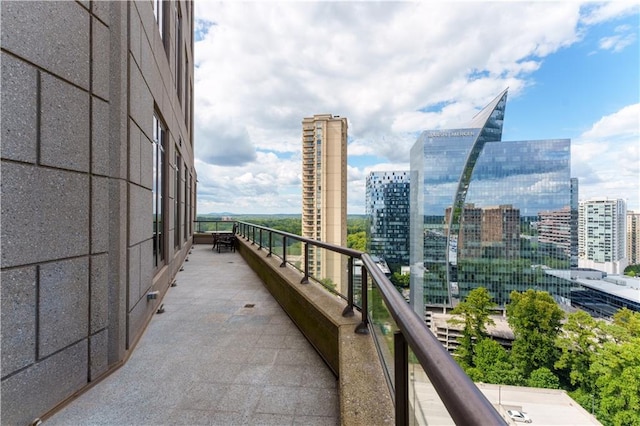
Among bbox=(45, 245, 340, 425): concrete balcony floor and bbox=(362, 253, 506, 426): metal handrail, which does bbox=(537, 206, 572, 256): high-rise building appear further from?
bbox=(362, 253, 506, 426): metal handrail

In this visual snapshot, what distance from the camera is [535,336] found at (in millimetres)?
24547

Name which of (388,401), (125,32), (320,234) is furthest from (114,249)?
(320,234)

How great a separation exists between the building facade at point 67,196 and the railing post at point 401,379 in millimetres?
2759

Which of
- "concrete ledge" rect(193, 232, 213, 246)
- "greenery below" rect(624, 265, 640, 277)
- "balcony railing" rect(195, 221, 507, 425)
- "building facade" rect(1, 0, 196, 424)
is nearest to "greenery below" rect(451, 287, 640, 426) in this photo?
"greenery below" rect(624, 265, 640, 277)

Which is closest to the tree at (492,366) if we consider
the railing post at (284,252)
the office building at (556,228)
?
the railing post at (284,252)

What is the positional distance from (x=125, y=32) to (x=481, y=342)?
30.9 metres

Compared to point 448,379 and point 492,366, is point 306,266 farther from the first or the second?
point 492,366

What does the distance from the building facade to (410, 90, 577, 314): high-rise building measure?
43373 mm

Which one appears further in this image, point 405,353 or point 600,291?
point 600,291

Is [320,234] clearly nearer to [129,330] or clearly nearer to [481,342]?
[481,342]

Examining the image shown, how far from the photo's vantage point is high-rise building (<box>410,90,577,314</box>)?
44688mm

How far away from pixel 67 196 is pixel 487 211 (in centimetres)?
5545

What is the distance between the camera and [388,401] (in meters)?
2.17

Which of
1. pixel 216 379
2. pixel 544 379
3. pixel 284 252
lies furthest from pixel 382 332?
pixel 544 379
